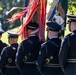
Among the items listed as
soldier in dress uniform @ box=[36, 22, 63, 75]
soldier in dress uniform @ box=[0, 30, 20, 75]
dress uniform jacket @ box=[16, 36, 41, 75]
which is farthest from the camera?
soldier in dress uniform @ box=[0, 30, 20, 75]

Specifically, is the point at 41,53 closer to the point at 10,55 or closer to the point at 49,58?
the point at 49,58

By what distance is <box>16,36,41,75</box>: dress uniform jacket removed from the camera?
695 centimetres

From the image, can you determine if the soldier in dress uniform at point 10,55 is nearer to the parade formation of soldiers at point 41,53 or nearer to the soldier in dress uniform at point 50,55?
the parade formation of soldiers at point 41,53

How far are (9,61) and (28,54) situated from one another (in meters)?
0.55

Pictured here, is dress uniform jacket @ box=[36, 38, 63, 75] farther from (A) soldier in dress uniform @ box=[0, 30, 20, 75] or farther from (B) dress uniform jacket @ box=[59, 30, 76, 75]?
(A) soldier in dress uniform @ box=[0, 30, 20, 75]

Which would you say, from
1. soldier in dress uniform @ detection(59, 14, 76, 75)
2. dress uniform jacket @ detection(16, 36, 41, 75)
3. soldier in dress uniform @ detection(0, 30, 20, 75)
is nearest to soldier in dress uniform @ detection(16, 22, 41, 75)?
dress uniform jacket @ detection(16, 36, 41, 75)

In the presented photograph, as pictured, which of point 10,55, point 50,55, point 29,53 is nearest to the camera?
point 50,55

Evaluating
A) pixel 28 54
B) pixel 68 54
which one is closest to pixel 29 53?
pixel 28 54

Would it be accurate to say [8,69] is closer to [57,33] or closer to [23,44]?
[23,44]

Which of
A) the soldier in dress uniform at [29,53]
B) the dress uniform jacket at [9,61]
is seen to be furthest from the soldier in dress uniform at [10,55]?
the soldier in dress uniform at [29,53]

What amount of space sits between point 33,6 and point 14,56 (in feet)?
3.34

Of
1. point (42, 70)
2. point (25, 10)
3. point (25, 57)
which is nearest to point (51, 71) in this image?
point (42, 70)

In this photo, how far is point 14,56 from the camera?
7355 millimetres

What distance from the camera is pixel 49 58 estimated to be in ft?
21.6
